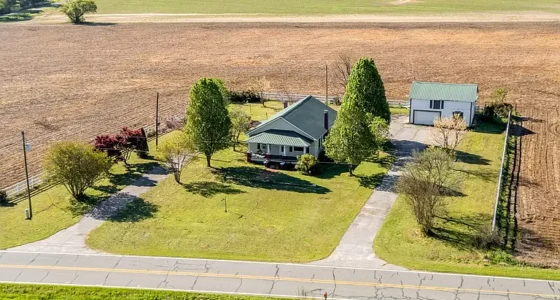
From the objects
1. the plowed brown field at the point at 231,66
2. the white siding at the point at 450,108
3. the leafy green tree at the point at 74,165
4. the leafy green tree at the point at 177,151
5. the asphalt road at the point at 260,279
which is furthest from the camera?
the white siding at the point at 450,108

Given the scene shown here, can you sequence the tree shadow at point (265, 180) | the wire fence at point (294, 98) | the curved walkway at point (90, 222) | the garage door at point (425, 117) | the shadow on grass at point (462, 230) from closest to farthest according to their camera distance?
the curved walkway at point (90, 222) < the shadow on grass at point (462, 230) < the tree shadow at point (265, 180) < the garage door at point (425, 117) < the wire fence at point (294, 98)

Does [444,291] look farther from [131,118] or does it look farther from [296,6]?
[296,6]

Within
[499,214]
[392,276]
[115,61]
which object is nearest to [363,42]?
[115,61]

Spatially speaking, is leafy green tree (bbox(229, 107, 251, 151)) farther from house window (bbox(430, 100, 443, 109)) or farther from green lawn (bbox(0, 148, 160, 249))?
house window (bbox(430, 100, 443, 109))

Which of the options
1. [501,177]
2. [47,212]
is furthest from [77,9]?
[501,177]

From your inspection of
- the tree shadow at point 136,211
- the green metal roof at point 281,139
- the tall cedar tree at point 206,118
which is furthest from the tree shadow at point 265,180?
the tree shadow at point 136,211

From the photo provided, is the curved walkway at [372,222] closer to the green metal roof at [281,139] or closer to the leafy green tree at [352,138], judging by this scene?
the leafy green tree at [352,138]
